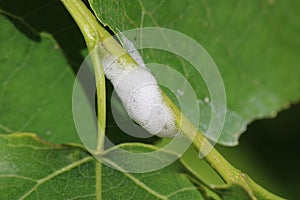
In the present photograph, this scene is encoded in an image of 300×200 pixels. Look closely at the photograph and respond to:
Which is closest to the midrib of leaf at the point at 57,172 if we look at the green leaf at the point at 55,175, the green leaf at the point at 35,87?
the green leaf at the point at 55,175

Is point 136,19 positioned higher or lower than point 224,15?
higher

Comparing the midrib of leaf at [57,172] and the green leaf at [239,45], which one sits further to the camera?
the green leaf at [239,45]

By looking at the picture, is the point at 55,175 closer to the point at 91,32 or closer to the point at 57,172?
the point at 57,172

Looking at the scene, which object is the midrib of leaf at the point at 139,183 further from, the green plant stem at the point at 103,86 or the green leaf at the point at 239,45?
the green leaf at the point at 239,45

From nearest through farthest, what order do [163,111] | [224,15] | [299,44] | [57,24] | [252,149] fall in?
[163,111]
[57,24]
[224,15]
[299,44]
[252,149]

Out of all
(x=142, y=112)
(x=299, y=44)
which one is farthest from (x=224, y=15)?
(x=142, y=112)

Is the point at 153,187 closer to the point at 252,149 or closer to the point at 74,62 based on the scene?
the point at 74,62
